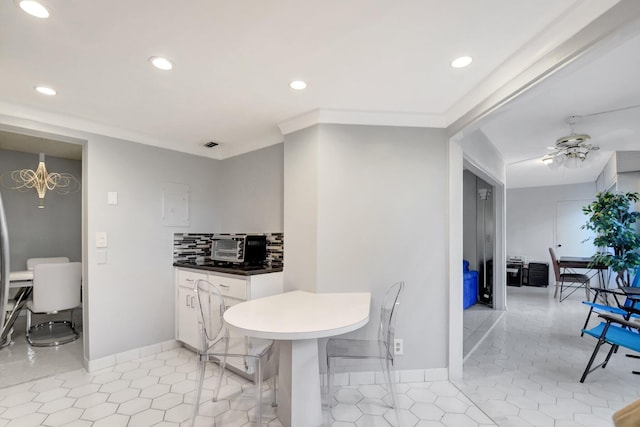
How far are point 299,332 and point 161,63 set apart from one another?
1761 mm

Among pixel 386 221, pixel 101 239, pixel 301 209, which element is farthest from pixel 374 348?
pixel 101 239

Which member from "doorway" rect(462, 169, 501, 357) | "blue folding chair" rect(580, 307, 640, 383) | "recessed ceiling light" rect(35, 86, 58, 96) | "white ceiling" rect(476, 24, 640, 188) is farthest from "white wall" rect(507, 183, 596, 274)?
"recessed ceiling light" rect(35, 86, 58, 96)

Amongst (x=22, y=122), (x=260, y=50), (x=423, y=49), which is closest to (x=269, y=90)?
(x=260, y=50)

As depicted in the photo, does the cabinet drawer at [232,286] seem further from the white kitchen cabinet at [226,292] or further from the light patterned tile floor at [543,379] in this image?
the light patterned tile floor at [543,379]

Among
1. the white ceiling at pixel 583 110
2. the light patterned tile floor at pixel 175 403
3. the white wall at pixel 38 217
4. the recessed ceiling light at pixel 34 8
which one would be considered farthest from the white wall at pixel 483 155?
the white wall at pixel 38 217

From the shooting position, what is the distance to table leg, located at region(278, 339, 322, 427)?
1.92 meters

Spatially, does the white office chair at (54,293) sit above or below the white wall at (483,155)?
below

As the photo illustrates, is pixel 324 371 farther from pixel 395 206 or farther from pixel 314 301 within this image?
pixel 395 206

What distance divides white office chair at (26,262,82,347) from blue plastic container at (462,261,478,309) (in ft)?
16.7

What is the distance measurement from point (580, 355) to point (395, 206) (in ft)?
8.65

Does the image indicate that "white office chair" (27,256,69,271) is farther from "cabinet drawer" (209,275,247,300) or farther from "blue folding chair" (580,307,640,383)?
"blue folding chair" (580,307,640,383)

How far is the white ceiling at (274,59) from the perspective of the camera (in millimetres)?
1483

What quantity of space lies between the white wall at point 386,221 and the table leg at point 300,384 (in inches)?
29.1

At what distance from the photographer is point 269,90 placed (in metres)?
2.29
